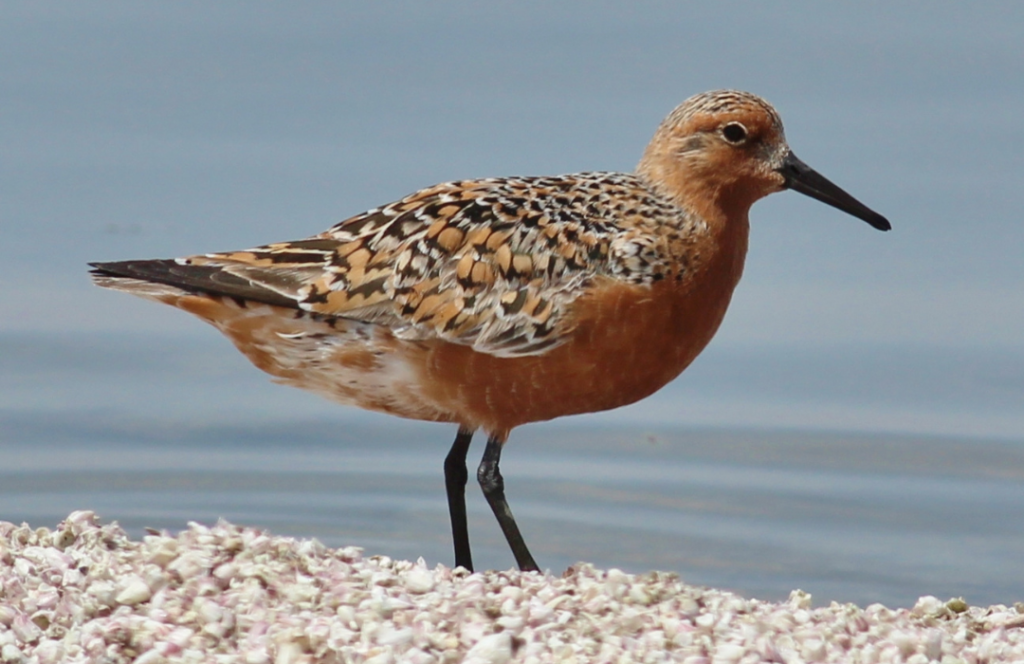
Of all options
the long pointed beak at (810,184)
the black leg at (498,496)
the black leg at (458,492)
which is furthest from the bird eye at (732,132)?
the black leg at (458,492)

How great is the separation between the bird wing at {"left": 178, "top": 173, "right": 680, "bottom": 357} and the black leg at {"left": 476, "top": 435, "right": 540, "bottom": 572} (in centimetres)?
68

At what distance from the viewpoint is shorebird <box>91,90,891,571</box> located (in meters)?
7.76

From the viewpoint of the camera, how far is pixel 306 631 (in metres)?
6.45

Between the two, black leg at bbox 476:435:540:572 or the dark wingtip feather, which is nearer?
the dark wingtip feather

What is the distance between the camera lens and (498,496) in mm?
8422

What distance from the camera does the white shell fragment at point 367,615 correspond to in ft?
21.1

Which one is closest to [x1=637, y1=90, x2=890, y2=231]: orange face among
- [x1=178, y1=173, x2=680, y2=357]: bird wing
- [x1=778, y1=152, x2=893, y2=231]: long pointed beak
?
[x1=778, y1=152, x2=893, y2=231]: long pointed beak

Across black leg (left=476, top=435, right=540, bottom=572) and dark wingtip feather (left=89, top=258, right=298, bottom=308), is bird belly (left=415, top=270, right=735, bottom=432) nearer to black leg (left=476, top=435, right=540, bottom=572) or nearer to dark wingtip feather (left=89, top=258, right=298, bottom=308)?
black leg (left=476, top=435, right=540, bottom=572)

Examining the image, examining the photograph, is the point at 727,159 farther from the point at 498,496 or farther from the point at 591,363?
the point at 498,496

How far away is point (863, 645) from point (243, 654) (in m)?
2.07

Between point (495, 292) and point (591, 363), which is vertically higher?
point (495, 292)

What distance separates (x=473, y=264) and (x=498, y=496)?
1.09 m

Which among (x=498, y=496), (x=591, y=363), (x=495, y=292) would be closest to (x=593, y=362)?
(x=591, y=363)

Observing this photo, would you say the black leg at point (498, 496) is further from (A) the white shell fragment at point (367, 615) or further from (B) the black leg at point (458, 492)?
(A) the white shell fragment at point (367, 615)
